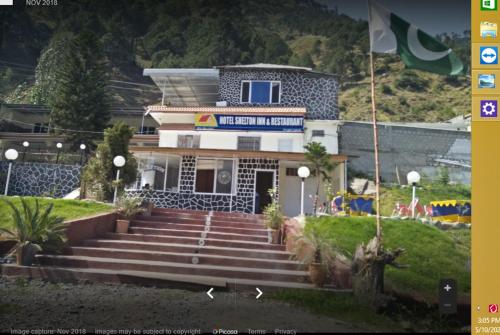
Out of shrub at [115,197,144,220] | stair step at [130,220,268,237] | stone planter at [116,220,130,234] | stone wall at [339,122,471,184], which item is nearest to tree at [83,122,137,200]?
shrub at [115,197,144,220]

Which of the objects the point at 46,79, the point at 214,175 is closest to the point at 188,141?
the point at 214,175

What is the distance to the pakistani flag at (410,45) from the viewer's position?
12.9 ft

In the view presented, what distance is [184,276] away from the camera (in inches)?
161

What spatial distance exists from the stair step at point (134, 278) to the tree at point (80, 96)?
7.88 meters

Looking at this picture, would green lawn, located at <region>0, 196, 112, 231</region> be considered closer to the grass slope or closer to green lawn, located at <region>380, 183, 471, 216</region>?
green lawn, located at <region>380, 183, 471, 216</region>

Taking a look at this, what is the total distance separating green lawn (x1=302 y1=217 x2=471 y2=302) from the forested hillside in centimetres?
252

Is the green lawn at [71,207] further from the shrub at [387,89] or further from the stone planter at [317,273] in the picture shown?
the shrub at [387,89]

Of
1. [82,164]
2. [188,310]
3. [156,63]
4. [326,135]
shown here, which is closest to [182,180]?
[82,164]

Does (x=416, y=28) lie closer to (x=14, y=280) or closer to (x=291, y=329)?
(x=291, y=329)

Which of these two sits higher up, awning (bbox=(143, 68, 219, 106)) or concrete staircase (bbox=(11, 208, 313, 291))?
awning (bbox=(143, 68, 219, 106))

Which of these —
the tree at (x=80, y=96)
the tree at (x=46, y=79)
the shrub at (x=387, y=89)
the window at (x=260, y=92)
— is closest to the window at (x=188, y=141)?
the window at (x=260, y=92)

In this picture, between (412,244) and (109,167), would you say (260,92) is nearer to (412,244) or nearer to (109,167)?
(109,167)

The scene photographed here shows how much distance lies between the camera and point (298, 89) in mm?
13156

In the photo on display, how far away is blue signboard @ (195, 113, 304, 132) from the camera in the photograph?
39.1 feet
